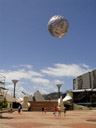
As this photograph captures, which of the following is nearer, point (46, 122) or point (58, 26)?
point (58, 26)

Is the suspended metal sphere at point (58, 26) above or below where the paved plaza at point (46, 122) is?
above

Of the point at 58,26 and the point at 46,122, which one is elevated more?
the point at 58,26

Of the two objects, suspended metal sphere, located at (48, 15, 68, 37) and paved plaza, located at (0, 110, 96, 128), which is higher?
suspended metal sphere, located at (48, 15, 68, 37)

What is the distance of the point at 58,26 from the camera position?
49.8 ft

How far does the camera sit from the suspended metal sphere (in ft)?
49.6

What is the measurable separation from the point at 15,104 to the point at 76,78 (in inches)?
1924

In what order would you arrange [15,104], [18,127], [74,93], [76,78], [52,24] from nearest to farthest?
[18,127] → [52,24] → [15,104] → [74,93] → [76,78]

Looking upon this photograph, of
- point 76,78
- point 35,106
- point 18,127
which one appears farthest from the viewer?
point 76,78

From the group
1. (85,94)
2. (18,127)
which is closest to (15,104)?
(85,94)

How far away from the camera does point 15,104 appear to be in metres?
66.2

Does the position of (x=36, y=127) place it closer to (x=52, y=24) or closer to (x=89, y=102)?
(x=52, y=24)

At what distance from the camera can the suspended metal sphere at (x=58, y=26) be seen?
15125 mm

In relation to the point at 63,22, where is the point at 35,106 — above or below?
below

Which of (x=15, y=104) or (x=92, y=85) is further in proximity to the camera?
(x=92, y=85)
